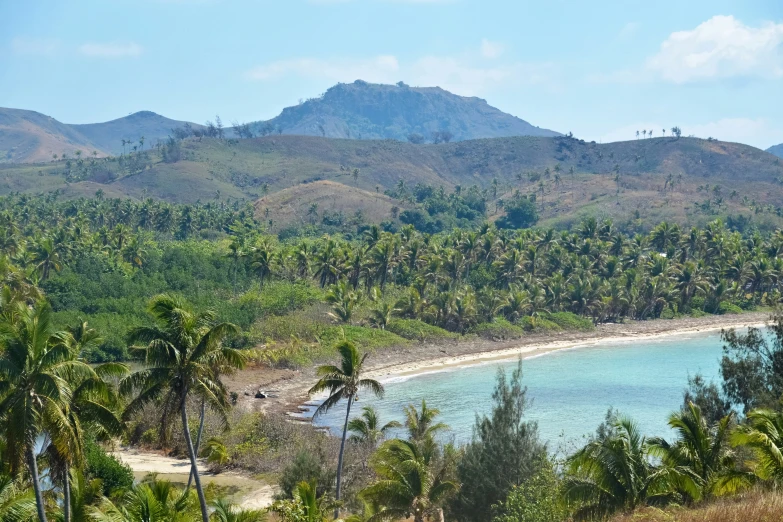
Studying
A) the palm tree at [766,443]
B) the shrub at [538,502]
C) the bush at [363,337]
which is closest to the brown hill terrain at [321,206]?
the bush at [363,337]

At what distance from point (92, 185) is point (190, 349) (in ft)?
615

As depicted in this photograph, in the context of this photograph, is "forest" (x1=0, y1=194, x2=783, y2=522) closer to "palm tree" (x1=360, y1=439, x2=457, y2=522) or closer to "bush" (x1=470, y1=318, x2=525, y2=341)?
"palm tree" (x1=360, y1=439, x2=457, y2=522)

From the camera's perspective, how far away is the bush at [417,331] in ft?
244

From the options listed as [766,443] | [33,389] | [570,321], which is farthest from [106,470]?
[570,321]

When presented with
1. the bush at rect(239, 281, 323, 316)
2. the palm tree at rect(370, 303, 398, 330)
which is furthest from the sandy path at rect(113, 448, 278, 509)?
the palm tree at rect(370, 303, 398, 330)

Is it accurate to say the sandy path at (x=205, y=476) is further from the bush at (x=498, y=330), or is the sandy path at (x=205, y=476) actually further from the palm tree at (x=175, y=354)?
the bush at (x=498, y=330)

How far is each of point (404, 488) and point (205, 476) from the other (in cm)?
1455

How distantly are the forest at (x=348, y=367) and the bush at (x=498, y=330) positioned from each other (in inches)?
7.8

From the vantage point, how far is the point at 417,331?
7481 cm

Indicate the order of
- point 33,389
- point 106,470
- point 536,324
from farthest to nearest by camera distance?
point 536,324 < point 106,470 < point 33,389

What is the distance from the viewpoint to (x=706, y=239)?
332 ft

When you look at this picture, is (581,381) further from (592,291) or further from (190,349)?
(190,349)

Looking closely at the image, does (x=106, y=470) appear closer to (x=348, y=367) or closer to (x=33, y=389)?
(x=348, y=367)

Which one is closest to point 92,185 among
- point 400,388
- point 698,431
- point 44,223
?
point 44,223
